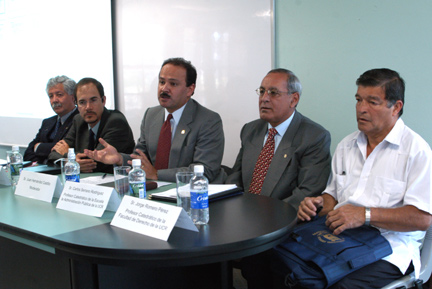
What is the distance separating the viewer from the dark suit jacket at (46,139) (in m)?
3.56

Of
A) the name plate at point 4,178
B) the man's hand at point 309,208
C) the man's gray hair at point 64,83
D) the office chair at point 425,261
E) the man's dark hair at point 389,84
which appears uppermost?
the man's gray hair at point 64,83

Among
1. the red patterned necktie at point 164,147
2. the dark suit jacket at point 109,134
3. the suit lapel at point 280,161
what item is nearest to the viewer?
the suit lapel at point 280,161

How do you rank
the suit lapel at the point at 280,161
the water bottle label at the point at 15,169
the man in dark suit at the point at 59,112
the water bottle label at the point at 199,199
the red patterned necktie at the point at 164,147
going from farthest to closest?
the man in dark suit at the point at 59,112 → the red patterned necktie at the point at 164,147 → the suit lapel at the point at 280,161 → the water bottle label at the point at 15,169 → the water bottle label at the point at 199,199

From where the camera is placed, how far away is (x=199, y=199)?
4.67 feet

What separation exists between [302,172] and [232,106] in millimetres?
1330

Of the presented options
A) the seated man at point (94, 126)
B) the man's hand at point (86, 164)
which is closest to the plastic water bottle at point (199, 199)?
the man's hand at point (86, 164)

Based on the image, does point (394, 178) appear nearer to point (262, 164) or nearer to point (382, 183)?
point (382, 183)

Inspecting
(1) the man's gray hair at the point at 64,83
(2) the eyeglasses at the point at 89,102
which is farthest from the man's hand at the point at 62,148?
(1) the man's gray hair at the point at 64,83

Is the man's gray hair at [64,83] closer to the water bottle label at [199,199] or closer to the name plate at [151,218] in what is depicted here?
the name plate at [151,218]

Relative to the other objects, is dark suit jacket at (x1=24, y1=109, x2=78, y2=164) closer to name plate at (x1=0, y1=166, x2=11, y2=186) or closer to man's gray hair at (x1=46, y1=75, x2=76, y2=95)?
man's gray hair at (x1=46, y1=75, x2=76, y2=95)

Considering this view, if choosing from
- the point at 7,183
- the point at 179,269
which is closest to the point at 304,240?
the point at 179,269

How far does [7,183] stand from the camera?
2.21 meters

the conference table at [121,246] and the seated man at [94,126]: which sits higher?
the seated man at [94,126]

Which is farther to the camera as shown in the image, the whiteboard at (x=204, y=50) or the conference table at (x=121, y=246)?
the whiteboard at (x=204, y=50)
